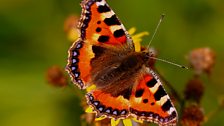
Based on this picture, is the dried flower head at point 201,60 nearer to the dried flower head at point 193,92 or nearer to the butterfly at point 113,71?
the dried flower head at point 193,92

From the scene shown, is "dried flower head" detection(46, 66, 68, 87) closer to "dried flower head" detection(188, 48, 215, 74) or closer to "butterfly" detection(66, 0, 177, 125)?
"butterfly" detection(66, 0, 177, 125)

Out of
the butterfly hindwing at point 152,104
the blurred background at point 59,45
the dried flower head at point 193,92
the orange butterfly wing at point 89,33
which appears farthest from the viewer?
the blurred background at point 59,45

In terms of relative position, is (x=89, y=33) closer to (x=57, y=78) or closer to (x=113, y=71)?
(x=113, y=71)

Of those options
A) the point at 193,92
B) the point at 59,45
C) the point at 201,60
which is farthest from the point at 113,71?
the point at 59,45

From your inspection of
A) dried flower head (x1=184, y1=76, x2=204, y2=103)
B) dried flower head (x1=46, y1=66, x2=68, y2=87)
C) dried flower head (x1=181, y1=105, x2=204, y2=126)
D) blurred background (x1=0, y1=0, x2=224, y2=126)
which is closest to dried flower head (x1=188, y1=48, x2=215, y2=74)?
dried flower head (x1=184, y1=76, x2=204, y2=103)

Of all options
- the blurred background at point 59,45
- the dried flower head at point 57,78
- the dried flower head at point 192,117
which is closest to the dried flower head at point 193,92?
the dried flower head at point 192,117
